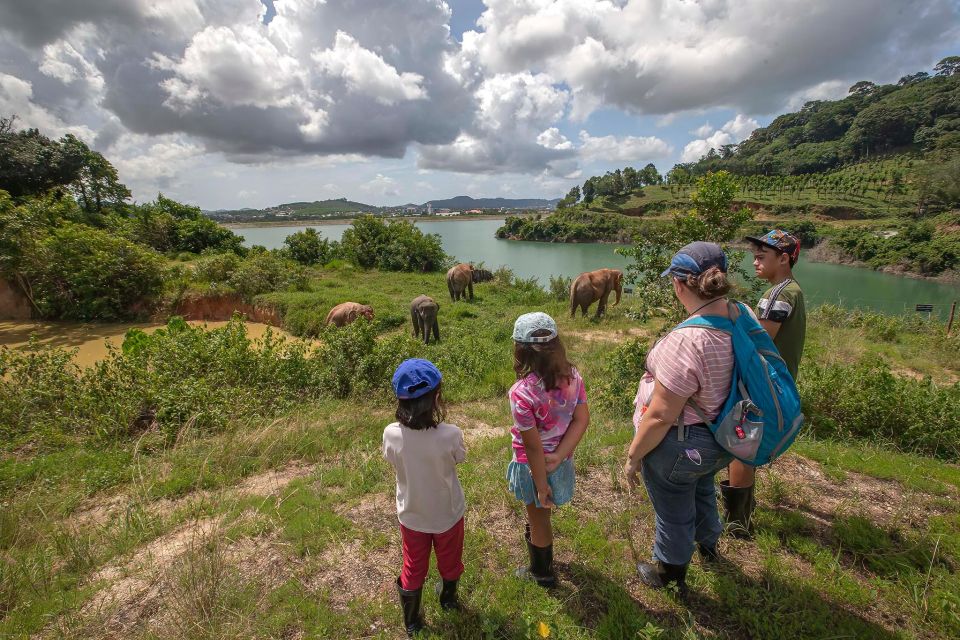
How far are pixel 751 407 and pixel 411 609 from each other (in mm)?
1906

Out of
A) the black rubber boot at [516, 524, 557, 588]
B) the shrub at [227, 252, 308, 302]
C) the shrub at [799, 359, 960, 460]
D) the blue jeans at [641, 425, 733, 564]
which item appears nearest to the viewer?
the blue jeans at [641, 425, 733, 564]

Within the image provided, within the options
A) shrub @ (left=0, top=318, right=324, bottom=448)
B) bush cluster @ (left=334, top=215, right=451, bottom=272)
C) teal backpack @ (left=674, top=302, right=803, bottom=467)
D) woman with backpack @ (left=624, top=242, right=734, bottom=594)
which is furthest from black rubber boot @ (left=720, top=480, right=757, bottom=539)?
bush cluster @ (left=334, top=215, right=451, bottom=272)

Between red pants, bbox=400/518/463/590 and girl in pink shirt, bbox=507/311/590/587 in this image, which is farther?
red pants, bbox=400/518/463/590

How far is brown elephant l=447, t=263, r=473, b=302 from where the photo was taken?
14.1 m

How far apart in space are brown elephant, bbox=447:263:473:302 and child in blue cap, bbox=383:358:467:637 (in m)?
12.1

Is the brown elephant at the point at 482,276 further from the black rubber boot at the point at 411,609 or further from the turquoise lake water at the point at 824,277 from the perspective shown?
the black rubber boot at the point at 411,609

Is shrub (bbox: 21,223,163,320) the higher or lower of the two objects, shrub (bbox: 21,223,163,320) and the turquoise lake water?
the higher

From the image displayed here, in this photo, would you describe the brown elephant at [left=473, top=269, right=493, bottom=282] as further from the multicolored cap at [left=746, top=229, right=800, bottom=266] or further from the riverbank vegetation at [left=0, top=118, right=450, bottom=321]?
the multicolored cap at [left=746, top=229, right=800, bottom=266]

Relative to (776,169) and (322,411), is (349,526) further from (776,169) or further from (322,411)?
(776,169)

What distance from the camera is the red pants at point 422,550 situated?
6.73 ft

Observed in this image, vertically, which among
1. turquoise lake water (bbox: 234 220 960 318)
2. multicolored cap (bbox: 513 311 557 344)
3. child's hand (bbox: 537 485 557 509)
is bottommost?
turquoise lake water (bbox: 234 220 960 318)

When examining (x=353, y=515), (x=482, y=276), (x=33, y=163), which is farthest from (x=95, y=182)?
(x=353, y=515)

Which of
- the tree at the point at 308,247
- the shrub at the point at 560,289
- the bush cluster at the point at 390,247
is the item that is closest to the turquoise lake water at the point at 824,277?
the tree at the point at 308,247

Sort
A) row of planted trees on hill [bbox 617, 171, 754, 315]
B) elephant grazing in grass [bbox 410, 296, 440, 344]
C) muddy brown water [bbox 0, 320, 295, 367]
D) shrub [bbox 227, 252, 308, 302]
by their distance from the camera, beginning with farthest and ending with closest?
shrub [bbox 227, 252, 308, 302]
muddy brown water [bbox 0, 320, 295, 367]
elephant grazing in grass [bbox 410, 296, 440, 344]
row of planted trees on hill [bbox 617, 171, 754, 315]
